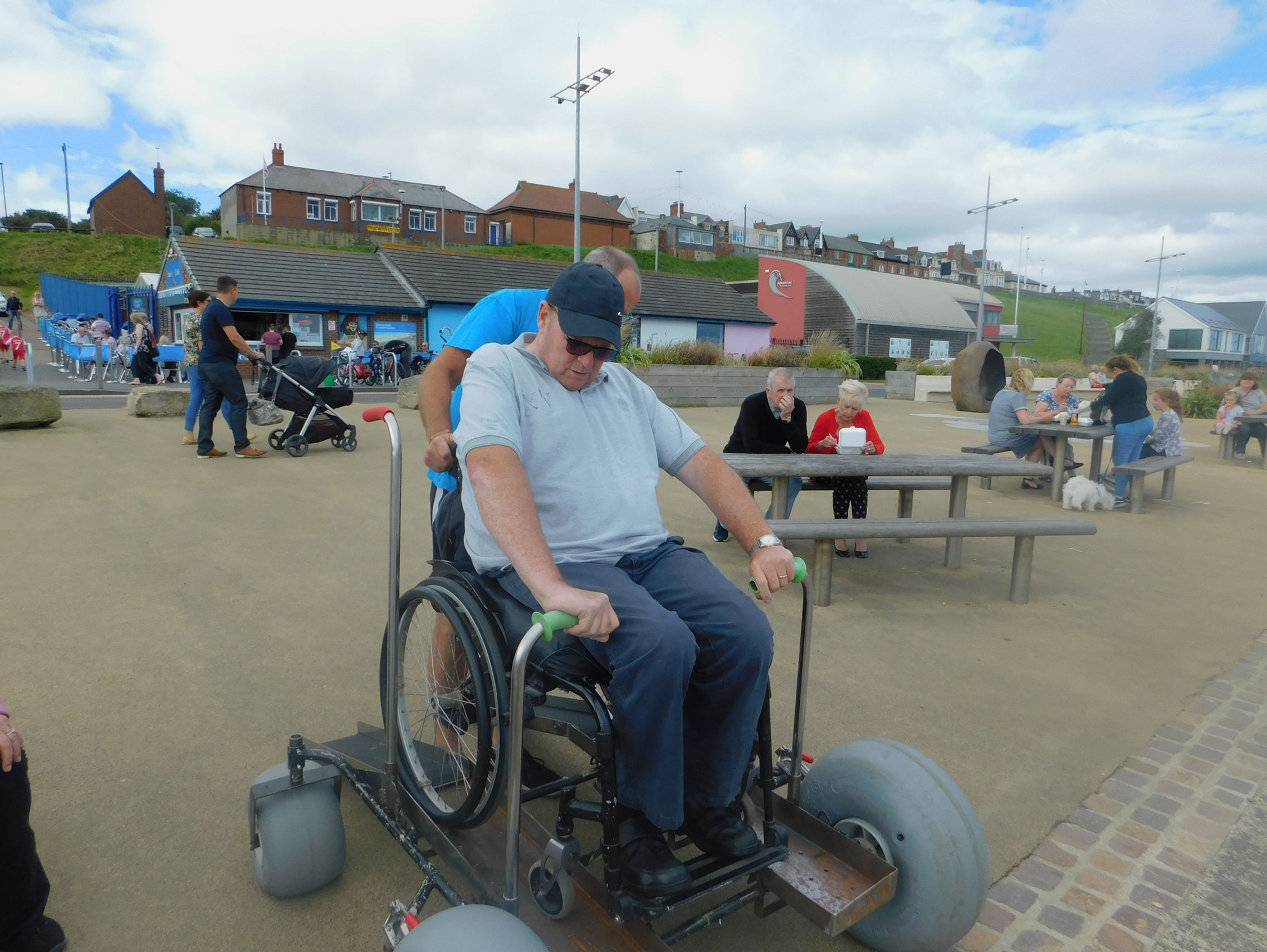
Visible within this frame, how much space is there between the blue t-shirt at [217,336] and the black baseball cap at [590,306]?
284 inches

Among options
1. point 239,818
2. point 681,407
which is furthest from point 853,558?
point 681,407

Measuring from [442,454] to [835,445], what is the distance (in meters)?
4.39

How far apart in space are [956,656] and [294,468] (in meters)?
6.68

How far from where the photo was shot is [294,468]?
8383mm

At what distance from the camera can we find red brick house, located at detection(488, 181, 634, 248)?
207ft

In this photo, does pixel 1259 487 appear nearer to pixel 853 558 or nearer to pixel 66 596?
pixel 853 558

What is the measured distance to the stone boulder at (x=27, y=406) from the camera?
951 centimetres

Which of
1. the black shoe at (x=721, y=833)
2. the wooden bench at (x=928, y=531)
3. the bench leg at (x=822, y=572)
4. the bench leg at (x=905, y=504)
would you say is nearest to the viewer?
the black shoe at (x=721, y=833)

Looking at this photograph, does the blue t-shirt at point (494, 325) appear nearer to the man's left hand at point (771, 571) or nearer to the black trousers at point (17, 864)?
the man's left hand at point (771, 571)

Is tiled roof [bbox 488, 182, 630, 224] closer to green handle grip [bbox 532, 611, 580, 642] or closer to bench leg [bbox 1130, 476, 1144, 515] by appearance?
bench leg [bbox 1130, 476, 1144, 515]

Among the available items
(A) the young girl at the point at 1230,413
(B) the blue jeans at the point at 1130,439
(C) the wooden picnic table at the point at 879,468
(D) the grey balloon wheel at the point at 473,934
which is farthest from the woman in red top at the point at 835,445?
(A) the young girl at the point at 1230,413

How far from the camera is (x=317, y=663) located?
12.2 ft

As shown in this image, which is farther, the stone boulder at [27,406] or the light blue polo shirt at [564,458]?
the stone boulder at [27,406]

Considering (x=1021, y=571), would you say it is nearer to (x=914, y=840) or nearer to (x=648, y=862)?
(x=914, y=840)
